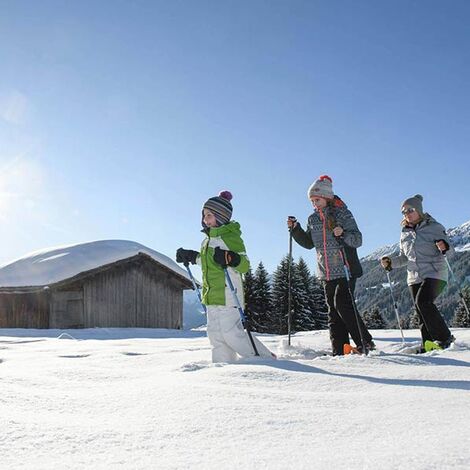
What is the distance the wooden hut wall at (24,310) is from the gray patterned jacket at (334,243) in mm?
13809

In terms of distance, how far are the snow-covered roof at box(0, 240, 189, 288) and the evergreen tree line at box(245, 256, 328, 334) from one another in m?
15.8

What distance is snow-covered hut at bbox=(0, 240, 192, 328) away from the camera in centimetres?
1675

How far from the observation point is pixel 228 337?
4543mm

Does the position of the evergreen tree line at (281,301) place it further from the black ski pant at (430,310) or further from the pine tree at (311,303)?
the black ski pant at (430,310)

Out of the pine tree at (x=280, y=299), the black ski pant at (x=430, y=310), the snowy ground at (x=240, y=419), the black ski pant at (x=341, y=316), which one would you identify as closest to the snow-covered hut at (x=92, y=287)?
the black ski pant at (x=341, y=316)

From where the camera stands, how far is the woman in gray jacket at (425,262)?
5156 mm

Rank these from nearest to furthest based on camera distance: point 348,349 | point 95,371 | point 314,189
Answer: point 95,371, point 348,349, point 314,189

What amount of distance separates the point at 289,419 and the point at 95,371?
6.75 ft

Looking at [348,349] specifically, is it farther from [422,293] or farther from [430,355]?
[422,293]

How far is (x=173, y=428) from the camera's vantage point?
5.93 ft

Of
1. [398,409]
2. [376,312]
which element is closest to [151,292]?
[398,409]

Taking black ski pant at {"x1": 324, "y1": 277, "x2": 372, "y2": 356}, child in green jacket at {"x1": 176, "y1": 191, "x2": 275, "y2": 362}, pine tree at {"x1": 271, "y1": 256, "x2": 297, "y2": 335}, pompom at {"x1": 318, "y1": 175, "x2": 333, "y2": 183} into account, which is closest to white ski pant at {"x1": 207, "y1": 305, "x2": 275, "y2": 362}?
child in green jacket at {"x1": 176, "y1": 191, "x2": 275, "y2": 362}

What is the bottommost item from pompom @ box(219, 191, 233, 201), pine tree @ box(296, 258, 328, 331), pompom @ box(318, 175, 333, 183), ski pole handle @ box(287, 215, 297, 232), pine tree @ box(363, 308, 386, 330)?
pine tree @ box(363, 308, 386, 330)

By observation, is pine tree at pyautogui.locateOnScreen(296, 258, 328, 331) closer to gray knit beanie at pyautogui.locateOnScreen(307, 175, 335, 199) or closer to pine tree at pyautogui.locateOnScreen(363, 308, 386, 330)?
pine tree at pyautogui.locateOnScreen(363, 308, 386, 330)
